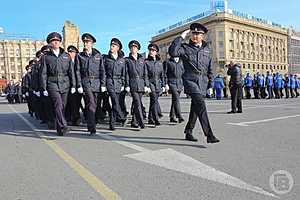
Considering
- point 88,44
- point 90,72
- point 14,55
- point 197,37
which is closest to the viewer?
point 197,37

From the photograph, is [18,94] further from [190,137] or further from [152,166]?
[152,166]

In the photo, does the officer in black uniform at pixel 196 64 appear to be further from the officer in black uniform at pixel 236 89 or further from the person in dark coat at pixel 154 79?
the officer in black uniform at pixel 236 89

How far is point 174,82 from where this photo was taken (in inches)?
391

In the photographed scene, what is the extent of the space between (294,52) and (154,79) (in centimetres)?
13907

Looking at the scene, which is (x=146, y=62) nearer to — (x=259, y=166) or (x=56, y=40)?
(x=56, y=40)

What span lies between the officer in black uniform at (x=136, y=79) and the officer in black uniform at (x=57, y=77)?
4.38ft

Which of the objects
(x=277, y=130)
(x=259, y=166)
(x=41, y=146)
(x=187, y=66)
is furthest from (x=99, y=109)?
(x=259, y=166)

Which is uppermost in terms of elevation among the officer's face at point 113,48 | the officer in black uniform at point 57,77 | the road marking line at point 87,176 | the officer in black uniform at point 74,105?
the officer's face at point 113,48

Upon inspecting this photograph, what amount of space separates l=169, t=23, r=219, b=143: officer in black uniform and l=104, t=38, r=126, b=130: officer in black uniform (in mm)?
2536

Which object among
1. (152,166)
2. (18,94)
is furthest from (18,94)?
(152,166)

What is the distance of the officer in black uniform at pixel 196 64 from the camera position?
6.38 metres

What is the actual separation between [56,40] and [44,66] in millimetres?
629

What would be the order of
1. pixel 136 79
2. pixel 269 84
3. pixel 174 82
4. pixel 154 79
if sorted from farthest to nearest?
pixel 269 84 → pixel 174 82 → pixel 154 79 → pixel 136 79

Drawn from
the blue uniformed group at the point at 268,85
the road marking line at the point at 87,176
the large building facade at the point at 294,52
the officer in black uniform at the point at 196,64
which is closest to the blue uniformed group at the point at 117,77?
the officer in black uniform at the point at 196,64
